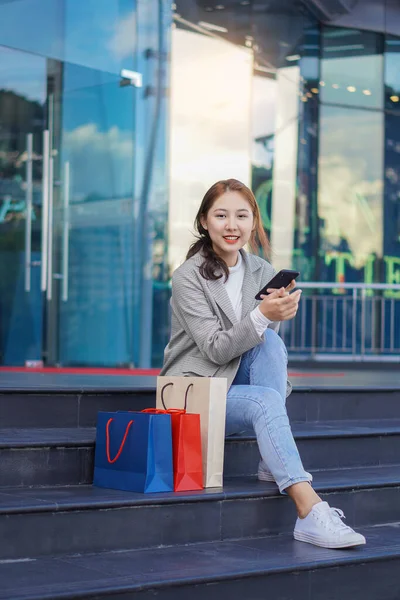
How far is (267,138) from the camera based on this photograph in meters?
10.5

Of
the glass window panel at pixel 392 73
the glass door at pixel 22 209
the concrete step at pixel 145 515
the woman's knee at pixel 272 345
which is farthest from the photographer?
the glass window panel at pixel 392 73

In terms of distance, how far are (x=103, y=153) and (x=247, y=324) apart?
5.22 metres

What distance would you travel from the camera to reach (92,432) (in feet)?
12.3

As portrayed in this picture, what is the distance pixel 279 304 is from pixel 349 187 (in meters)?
8.40

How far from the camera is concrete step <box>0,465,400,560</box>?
291cm

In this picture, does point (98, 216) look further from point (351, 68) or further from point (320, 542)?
point (320, 542)

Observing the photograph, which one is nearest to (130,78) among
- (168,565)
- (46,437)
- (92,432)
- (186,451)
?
(92,432)

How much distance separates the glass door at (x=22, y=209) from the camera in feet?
26.1

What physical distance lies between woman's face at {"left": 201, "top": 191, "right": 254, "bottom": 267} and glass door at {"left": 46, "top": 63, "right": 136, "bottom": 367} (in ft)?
14.5

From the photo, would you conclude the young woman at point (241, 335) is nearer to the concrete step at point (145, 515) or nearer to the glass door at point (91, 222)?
the concrete step at point (145, 515)

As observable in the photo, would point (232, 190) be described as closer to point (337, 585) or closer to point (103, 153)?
point (337, 585)

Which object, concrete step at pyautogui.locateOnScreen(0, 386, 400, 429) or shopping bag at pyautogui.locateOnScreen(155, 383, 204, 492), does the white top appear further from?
concrete step at pyautogui.locateOnScreen(0, 386, 400, 429)

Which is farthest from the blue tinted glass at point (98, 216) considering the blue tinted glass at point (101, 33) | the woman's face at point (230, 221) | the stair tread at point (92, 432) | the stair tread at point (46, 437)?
the woman's face at point (230, 221)

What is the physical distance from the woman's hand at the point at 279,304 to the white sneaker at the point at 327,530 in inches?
26.9
